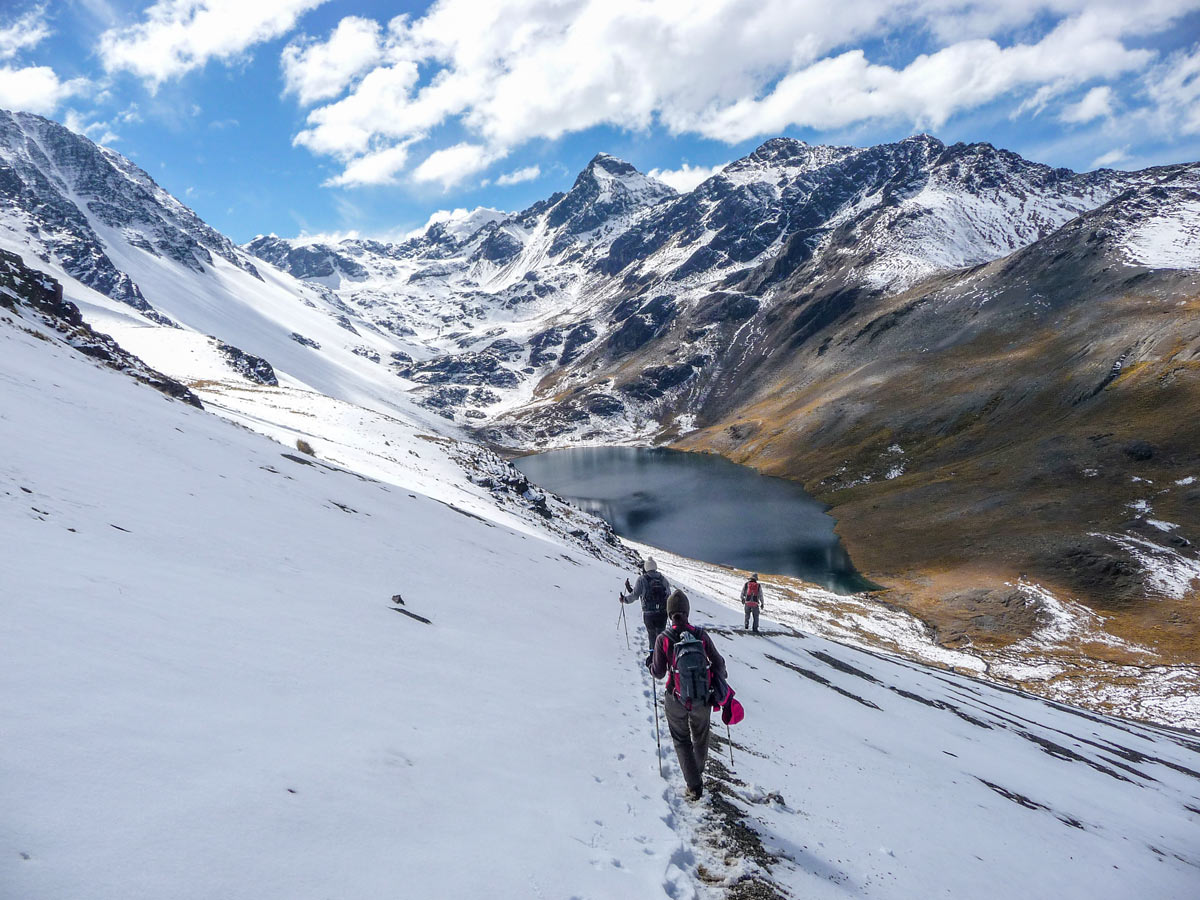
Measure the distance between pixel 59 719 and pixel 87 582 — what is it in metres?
4.08

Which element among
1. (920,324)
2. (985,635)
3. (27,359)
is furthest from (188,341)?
(920,324)

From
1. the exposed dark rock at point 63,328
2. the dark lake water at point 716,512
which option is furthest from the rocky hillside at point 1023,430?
the exposed dark rock at point 63,328

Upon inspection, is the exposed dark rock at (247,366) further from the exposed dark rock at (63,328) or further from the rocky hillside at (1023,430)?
the rocky hillside at (1023,430)

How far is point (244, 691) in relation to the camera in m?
6.74

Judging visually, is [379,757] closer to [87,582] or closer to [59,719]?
[59,719]

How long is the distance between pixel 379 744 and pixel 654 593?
8.94 meters

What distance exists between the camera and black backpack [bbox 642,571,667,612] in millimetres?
14711

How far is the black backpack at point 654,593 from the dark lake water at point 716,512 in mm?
60157

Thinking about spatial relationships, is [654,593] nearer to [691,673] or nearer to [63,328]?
[691,673]

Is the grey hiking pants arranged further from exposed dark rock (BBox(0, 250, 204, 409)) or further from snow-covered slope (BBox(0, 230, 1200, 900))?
exposed dark rock (BBox(0, 250, 204, 409))

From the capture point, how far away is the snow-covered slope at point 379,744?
179 inches

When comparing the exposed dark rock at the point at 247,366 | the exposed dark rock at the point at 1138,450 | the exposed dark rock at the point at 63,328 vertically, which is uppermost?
the exposed dark rock at the point at 1138,450

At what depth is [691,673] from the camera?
8773mm

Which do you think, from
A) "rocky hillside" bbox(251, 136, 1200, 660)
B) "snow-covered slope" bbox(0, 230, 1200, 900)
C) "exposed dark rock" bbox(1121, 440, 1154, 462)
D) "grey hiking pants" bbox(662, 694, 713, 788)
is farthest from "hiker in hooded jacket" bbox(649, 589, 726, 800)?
"exposed dark rock" bbox(1121, 440, 1154, 462)
